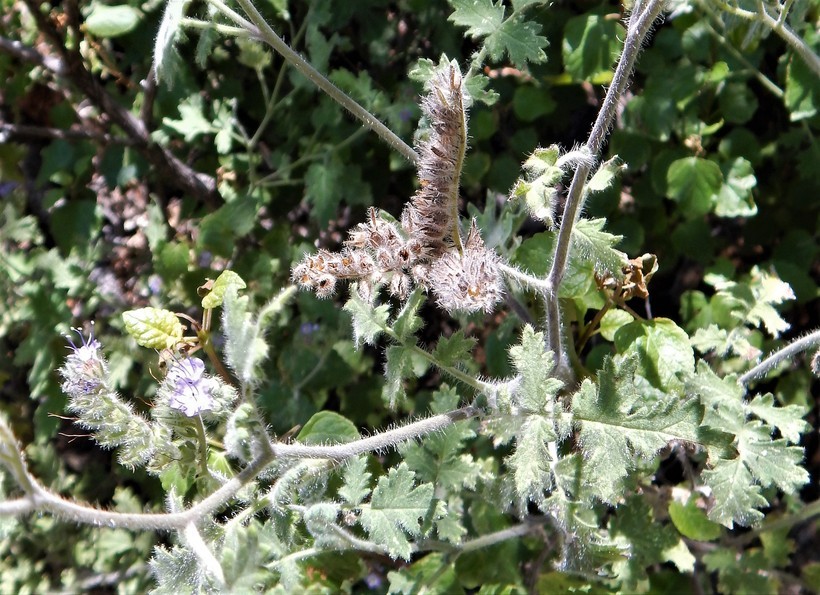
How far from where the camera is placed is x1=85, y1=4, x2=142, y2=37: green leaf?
2.73 metres

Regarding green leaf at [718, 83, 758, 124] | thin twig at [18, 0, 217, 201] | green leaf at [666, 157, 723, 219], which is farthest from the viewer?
thin twig at [18, 0, 217, 201]

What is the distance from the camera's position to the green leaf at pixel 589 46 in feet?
8.40

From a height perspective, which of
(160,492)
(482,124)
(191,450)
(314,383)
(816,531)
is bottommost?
(160,492)

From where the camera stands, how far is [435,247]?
1805 mm

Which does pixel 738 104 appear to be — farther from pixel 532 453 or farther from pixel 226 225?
pixel 226 225

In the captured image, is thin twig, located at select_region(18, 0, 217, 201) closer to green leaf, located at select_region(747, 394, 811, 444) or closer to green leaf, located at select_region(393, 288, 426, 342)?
green leaf, located at select_region(393, 288, 426, 342)

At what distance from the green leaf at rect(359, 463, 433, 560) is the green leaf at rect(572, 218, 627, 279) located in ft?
2.44

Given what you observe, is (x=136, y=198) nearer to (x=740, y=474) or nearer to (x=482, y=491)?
(x=482, y=491)

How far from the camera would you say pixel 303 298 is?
291 cm

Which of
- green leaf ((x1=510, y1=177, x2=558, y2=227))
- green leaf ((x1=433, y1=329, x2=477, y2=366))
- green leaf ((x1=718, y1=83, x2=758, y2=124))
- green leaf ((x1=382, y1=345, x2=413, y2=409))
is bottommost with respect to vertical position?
green leaf ((x1=382, y1=345, x2=413, y2=409))

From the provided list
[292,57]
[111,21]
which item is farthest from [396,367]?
[111,21]

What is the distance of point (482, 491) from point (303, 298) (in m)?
1.02

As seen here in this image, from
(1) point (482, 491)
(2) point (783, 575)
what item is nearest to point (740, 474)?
(1) point (482, 491)

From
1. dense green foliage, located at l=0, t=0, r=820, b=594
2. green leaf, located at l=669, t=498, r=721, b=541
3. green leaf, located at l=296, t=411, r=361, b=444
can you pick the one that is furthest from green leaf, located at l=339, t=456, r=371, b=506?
green leaf, located at l=669, t=498, r=721, b=541
